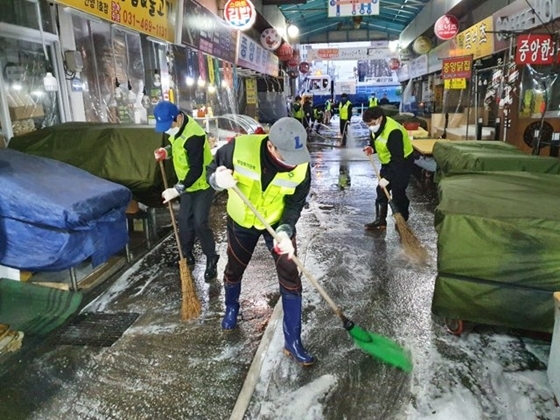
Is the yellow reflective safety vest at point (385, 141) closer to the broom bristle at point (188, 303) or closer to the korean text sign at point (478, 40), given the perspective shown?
the broom bristle at point (188, 303)

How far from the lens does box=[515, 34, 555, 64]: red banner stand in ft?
24.8

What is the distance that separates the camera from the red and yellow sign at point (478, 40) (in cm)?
1147

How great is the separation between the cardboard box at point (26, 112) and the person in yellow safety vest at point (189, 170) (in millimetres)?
2086

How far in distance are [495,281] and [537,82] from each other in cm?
797

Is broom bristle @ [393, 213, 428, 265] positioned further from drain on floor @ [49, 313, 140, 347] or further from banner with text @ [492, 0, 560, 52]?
banner with text @ [492, 0, 560, 52]

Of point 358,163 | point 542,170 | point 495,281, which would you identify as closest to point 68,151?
point 495,281

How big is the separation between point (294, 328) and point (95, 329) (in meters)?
1.75

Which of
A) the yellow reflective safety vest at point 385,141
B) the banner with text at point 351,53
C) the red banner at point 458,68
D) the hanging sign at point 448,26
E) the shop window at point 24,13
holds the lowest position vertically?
the yellow reflective safety vest at point 385,141

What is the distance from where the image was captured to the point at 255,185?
3145mm

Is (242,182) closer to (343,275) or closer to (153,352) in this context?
(153,352)

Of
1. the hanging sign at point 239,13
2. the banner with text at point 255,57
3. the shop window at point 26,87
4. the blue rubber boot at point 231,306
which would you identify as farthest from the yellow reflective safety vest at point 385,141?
the banner with text at point 255,57

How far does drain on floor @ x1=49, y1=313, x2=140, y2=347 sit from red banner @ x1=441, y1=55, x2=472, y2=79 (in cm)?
958

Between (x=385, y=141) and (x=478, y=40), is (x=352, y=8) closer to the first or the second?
(x=478, y=40)

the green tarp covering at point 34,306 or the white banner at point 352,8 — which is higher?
the white banner at point 352,8
